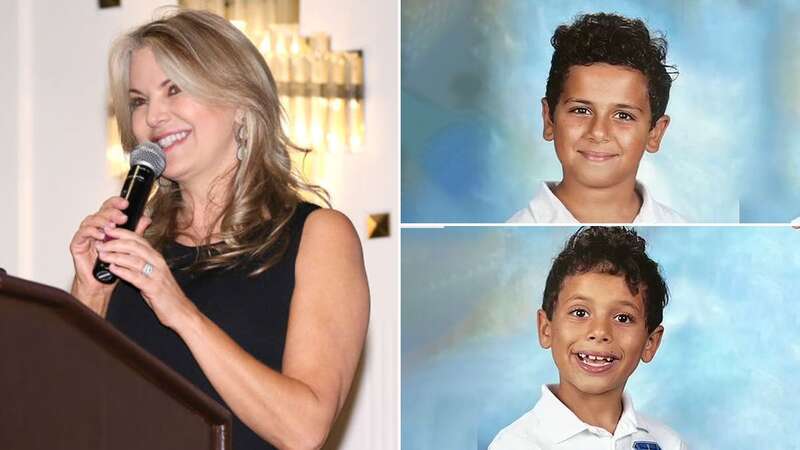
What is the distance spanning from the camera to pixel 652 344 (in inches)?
142

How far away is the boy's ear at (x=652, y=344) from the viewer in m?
3.62

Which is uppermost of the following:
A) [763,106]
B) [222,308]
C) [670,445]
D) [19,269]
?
[763,106]

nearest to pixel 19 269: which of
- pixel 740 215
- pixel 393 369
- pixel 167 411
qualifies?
pixel 393 369

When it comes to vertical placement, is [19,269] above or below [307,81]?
below

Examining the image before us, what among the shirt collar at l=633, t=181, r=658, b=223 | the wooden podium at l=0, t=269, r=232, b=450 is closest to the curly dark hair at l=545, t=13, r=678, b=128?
the shirt collar at l=633, t=181, r=658, b=223

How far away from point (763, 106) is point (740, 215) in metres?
0.30

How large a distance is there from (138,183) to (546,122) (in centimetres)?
201

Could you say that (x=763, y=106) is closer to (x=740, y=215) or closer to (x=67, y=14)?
(x=740, y=215)

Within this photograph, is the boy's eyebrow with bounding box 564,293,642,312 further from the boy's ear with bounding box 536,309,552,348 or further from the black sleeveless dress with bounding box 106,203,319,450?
the black sleeveless dress with bounding box 106,203,319,450

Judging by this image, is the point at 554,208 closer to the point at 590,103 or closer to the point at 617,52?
the point at 590,103

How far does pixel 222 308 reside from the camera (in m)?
1.95

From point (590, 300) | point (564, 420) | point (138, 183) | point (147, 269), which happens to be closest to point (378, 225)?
point (590, 300)

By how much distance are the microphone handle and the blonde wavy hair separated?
7.2 inches

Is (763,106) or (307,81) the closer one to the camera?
(763,106)
